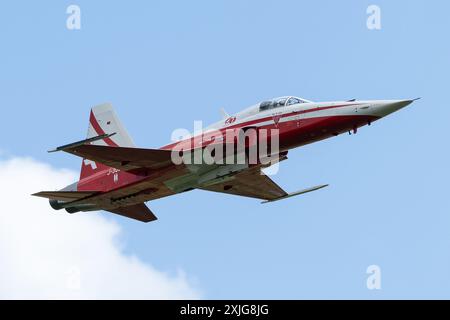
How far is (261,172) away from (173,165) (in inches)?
214

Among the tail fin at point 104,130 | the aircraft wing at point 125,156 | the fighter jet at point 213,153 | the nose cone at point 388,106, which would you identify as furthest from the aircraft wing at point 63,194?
the nose cone at point 388,106

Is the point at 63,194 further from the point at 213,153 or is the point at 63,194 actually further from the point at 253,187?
the point at 253,187

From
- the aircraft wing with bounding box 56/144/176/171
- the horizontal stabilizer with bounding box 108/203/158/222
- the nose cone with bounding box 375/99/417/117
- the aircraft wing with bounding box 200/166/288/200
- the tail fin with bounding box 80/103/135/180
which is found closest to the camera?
the nose cone with bounding box 375/99/417/117

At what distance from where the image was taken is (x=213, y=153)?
40562 millimetres

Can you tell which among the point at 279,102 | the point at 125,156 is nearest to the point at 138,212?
the point at 125,156

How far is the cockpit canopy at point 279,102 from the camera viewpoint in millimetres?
40125

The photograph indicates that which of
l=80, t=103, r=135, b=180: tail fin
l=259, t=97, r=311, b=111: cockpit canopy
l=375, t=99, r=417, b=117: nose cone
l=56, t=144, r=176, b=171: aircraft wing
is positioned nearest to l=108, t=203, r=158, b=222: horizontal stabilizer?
l=80, t=103, r=135, b=180: tail fin

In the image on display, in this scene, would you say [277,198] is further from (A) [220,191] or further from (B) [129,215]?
(B) [129,215]

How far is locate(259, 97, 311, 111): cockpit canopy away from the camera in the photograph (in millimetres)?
40125

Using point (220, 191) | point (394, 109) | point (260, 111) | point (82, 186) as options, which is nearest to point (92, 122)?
point (82, 186)

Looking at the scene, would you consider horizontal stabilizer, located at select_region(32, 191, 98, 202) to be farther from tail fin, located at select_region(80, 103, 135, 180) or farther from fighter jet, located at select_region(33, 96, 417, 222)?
tail fin, located at select_region(80, 103, 135, 180)

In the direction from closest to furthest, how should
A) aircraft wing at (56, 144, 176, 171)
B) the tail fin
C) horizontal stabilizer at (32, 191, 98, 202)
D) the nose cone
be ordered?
1. the nose cone
2. aircraft wing at (56, 144, 176, 171)
3. horizontal stabilizer at (32, 191, 98, 202)
4. the tail fin

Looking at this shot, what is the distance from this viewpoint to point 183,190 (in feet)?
141
